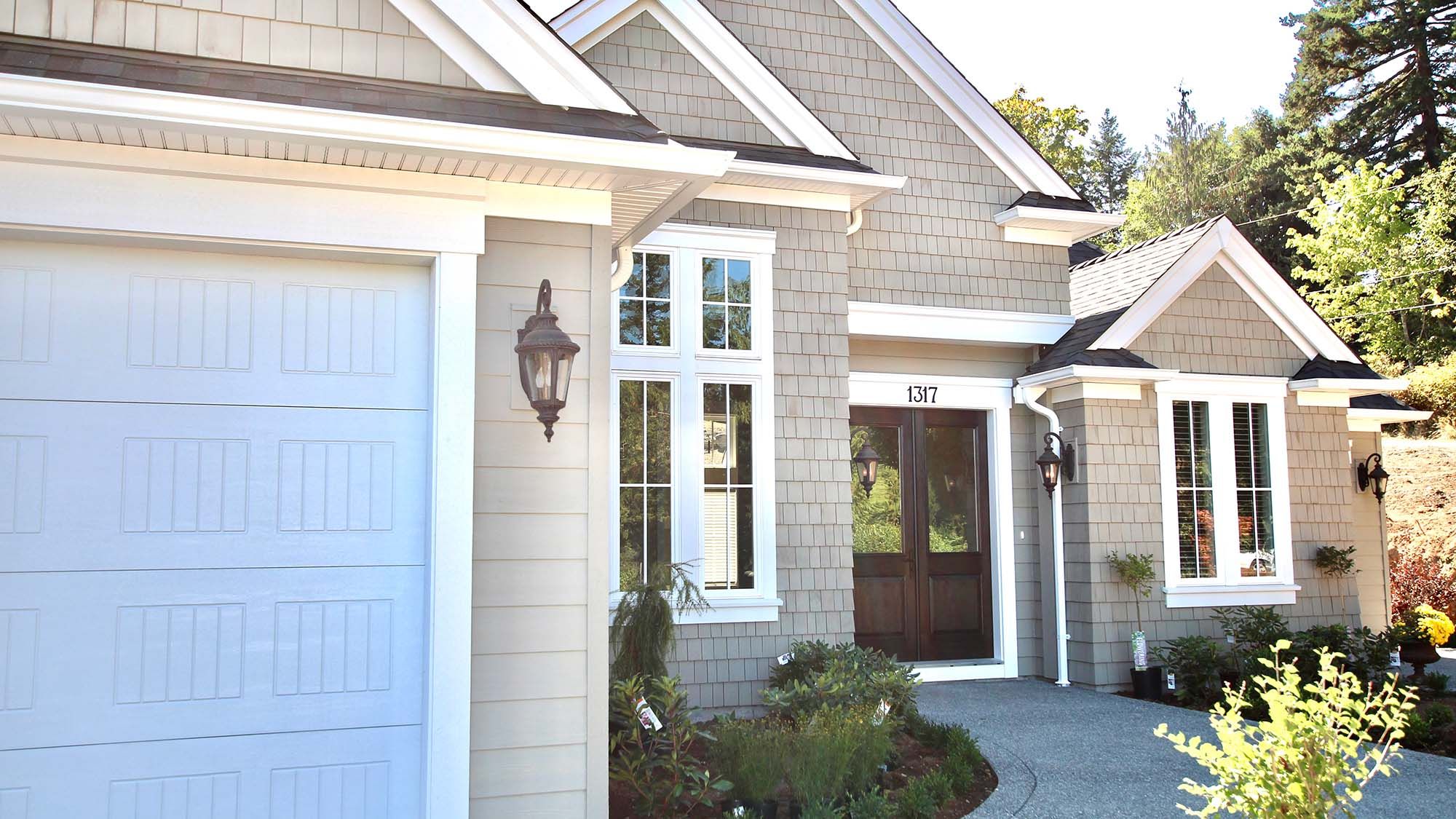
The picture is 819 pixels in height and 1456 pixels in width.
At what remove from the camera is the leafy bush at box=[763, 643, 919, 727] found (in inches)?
257

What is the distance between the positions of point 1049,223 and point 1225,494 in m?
2.88

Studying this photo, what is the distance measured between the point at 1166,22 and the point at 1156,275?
33.5 m

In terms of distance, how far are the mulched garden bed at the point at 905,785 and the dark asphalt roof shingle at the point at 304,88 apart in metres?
2.91

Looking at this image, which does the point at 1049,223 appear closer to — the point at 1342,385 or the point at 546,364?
the point at 1342,385

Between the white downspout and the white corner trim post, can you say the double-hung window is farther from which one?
the white corner trim post

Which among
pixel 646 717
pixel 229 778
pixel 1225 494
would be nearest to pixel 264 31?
pixel 229 778

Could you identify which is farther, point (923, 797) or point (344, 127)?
point (923, 797)

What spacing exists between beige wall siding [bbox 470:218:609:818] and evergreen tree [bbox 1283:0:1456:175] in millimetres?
27159

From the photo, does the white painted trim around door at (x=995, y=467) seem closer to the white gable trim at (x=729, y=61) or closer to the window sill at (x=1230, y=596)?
the window sill at (x=1230, y=596)

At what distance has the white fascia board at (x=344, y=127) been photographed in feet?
12.3

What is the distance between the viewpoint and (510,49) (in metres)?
4.61

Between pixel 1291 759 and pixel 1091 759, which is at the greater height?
pixel 1291 759

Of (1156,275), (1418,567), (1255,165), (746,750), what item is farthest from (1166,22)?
(746,750)

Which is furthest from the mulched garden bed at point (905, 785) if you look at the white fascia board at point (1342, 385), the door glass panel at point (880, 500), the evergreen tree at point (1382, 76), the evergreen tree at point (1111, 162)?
the evergreen tree at point (1111, 162)
